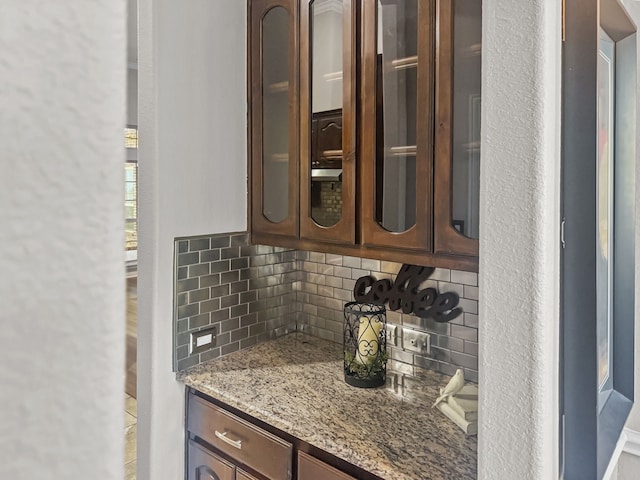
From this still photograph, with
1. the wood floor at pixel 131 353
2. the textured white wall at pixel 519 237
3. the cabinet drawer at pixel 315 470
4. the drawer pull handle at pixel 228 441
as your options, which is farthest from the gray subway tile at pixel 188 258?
the wood floor at pixel 131 353

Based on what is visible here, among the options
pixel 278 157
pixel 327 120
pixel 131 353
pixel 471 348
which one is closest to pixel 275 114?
pixel 278 157

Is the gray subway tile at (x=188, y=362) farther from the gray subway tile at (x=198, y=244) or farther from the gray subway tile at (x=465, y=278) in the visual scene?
the gray subway tile at (x=465, y=278)

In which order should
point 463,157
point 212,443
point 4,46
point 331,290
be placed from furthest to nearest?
1. point 331,290
2. point 212,443
3. point 463,157
4. point 4,46

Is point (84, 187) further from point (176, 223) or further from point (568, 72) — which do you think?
point (176, 223)

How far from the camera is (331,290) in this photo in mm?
2014

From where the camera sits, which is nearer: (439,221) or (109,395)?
(109,395)

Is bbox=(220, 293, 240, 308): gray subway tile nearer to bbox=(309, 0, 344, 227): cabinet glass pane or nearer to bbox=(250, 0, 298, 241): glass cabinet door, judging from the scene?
bbox=(250, 0, 298, 241): glass cabinet door

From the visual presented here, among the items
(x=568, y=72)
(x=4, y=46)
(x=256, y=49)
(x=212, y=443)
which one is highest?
(x=256, y=49)

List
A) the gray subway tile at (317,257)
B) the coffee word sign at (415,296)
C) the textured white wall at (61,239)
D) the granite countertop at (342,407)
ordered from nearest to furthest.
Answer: the textured white wall at (61,239) → the granite countertop at (342,407) → the coffee word sign at (415,296) → the gray subway tile at (317,257)

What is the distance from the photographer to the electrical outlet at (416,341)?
171cm

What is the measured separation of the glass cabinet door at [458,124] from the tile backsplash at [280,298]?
0.37 m

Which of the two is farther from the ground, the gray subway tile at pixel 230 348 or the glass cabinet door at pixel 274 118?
the glass cabinet door at pixel 274 118

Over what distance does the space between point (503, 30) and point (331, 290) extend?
1345mm


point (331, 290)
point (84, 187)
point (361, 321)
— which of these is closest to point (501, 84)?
point (84, 187)
